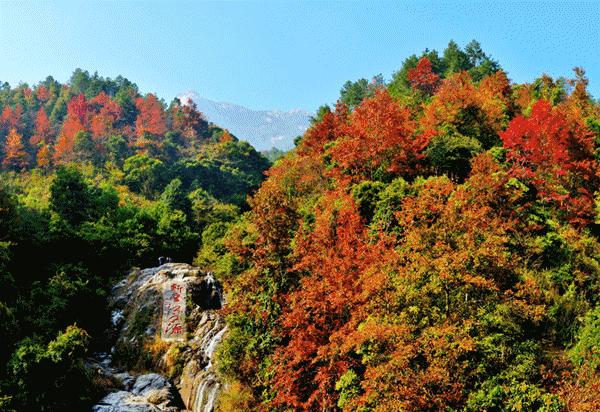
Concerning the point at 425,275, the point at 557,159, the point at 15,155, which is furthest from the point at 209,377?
the point at 15,155

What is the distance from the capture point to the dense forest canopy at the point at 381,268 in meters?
13.2

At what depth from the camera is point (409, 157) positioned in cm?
2569

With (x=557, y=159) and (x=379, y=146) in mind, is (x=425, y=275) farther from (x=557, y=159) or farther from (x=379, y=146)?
(x=557, y=159)

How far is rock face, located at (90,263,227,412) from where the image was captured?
1967cm

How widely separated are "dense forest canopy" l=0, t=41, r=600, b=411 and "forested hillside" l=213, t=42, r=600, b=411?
3.1 inches

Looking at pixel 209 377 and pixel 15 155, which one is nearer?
pixel 209 377

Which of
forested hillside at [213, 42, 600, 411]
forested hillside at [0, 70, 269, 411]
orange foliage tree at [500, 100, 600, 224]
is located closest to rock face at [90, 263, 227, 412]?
forested hillside at [0, 70, 269, 411]

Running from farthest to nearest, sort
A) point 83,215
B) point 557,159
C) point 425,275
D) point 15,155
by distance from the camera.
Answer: point 15,155 < point 83,215 < point 557,159 < point 425,275

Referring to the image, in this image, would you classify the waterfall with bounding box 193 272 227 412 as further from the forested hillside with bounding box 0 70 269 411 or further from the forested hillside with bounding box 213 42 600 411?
the forested hillside with bounding box 0 70 269 411

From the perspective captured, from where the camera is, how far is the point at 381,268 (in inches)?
591

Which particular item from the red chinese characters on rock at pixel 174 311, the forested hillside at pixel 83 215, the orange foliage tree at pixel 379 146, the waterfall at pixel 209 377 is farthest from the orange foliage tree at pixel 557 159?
A: the forested hillside at pixel 83 215

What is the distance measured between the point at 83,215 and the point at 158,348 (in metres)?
14.8

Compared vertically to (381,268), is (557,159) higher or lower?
higher

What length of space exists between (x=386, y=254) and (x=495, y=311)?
3.89 m
